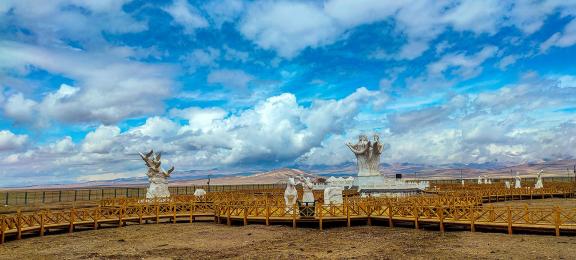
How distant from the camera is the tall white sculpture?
5403 centimetres

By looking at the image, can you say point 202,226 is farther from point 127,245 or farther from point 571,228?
point 571,228

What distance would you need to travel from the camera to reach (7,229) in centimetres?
2270

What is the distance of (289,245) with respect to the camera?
20.3 metres

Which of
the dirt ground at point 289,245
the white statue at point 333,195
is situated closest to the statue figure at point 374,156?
the white statue at point 333,195

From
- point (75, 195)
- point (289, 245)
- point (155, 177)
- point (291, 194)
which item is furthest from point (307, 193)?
point (75, 195)

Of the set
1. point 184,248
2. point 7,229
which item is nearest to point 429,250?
point 184,248

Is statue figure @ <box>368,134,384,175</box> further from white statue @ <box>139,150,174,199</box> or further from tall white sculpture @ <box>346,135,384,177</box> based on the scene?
white statue @ <box>139,150,174,199</box>

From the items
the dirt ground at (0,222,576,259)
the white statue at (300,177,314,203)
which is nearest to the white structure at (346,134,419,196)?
the white statue at (300,177,314,203)

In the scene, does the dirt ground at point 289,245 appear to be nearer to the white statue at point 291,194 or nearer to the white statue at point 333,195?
the white statue at point 291,194

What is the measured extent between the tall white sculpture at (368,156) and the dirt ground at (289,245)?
1132 inches

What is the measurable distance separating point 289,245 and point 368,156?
35233 mm

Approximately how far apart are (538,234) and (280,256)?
501 inches

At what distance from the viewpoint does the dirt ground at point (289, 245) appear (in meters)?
17.8

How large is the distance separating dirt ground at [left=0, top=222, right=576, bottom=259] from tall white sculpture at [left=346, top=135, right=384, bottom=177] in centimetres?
2876
